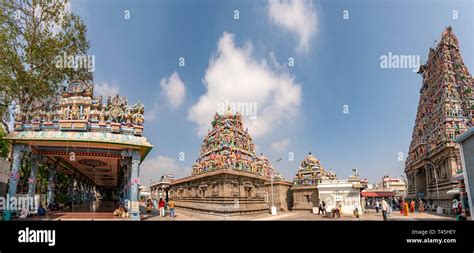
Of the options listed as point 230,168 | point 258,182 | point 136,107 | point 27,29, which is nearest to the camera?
point 136,107

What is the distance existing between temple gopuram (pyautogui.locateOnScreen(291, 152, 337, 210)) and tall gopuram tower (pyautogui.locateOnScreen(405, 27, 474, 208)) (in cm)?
1338

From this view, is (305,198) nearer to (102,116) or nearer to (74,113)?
(102,116)

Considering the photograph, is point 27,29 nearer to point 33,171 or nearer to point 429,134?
point 33,171

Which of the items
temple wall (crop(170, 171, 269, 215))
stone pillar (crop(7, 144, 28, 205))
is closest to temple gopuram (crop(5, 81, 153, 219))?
stone pillar (crop(7, 144, 28, 205))

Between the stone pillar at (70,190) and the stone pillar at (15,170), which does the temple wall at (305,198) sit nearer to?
the stone pillar at (70,190)

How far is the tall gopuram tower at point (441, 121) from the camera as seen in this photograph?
3000cm

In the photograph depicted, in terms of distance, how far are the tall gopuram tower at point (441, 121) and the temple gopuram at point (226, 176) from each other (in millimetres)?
19477

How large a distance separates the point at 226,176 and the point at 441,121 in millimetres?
28421

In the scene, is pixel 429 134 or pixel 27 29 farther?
pixel 429 134

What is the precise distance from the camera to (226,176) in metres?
23.0

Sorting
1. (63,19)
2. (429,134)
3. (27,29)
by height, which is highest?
(63,19)
